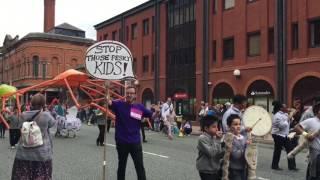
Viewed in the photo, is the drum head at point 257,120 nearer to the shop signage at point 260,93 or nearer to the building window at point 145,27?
the shop signage at point 260,93

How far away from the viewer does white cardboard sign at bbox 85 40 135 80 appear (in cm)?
866

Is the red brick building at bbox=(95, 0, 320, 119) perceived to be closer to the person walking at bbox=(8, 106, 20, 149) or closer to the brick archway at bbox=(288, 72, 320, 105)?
the brick archway at bbox=(288, 72, 320, 105)

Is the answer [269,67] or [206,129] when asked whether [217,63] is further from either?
[206,129]

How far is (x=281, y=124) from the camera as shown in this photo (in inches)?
485

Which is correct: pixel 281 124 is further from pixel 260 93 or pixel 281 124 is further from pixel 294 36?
pixel 260 93

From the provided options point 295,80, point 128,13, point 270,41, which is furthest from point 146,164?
point 128,13

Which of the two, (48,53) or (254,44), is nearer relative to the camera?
(254,44)

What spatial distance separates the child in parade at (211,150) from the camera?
621 centimetres

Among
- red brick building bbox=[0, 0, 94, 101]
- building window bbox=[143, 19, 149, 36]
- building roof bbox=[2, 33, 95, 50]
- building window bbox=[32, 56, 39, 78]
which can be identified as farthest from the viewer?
building window bbox=[32, 56, 39, 78]

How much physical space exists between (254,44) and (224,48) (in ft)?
10.5

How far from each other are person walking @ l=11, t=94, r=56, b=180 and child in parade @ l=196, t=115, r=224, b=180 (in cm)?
215

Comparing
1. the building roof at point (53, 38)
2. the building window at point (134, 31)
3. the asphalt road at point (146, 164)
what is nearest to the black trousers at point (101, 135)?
the asphalt road at point (146, 164)

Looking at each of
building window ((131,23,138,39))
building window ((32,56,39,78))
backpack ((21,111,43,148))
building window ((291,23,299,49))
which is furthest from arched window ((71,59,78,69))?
backpack ((21,111,43,148))

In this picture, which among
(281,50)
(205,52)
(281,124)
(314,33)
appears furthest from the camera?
(205,52)
